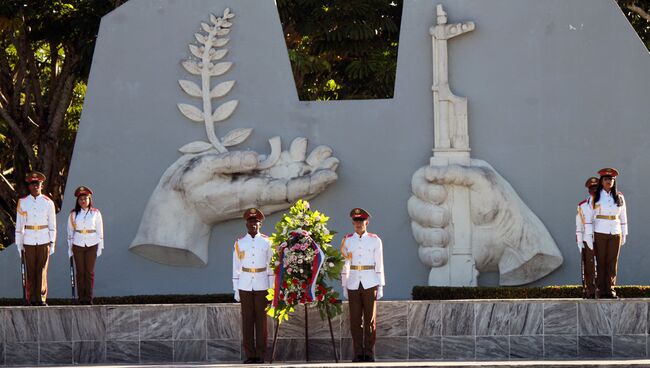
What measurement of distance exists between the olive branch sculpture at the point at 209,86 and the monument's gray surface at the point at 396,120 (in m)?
0.12

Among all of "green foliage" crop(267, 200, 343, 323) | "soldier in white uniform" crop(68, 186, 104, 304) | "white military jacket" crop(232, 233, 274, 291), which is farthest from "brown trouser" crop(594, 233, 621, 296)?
"soldier in white uniform" crop(68, 186, 104, 304)

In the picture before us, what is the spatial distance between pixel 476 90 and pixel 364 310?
164 inches

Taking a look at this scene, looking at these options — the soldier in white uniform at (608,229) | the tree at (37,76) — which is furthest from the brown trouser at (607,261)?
the tree at (37,76)

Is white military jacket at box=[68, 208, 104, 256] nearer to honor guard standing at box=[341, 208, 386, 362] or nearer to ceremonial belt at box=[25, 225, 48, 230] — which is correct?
ceremonial belt at box=[25, 225, 48, 230]

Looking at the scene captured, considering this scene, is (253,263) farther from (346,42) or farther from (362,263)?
(346,42)

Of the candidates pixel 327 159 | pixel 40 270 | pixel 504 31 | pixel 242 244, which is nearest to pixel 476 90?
pixel 504 31

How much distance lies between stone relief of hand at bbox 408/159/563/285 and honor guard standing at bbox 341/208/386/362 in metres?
2.78

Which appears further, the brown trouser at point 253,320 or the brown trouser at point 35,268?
the brown trouser at point 35,268

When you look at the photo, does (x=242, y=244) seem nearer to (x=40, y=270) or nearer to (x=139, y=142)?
(x=40, y=270)

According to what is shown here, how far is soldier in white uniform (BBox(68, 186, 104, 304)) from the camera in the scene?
14602mm

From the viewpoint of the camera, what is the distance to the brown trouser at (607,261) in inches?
555

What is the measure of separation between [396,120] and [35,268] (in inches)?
182

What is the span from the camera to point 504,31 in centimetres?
1627

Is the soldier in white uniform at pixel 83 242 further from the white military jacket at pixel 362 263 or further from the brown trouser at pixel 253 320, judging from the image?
the white military jacket at pixel 362 263
